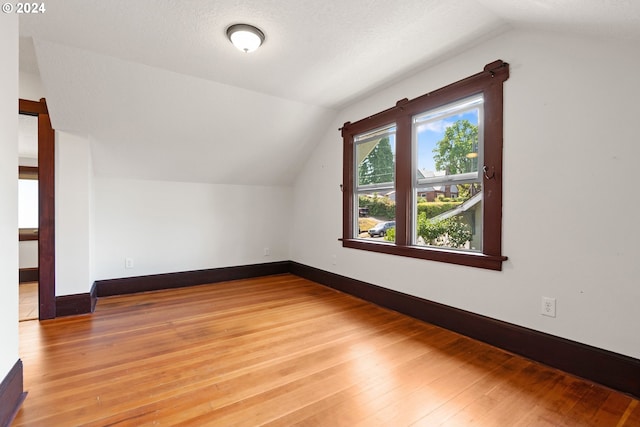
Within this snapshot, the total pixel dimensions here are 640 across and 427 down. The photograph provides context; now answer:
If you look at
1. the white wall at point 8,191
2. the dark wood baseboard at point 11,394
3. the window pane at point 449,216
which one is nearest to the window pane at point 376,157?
the window pane at point 449,216

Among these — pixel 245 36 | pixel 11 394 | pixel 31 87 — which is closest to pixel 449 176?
pixel 245 36

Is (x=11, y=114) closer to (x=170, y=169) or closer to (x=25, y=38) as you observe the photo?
(x=25, y=38)

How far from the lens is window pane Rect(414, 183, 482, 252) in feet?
8.11

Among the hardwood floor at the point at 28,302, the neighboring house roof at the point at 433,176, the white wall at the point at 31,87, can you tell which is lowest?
the hardwood floor at the point at 28,302

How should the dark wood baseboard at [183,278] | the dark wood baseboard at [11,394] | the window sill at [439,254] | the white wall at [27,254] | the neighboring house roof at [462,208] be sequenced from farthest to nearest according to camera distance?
1. the white wall at [27,254]
2. the dark wood baseboard at [183,278]
3. the neighboring house roof at [462,208]
4. the window sill at [439,254]
5. the dark wood baseboard at [11,394]

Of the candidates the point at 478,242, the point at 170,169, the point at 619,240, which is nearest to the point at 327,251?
the point at 478,242

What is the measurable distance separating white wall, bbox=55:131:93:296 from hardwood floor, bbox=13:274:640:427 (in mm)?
426

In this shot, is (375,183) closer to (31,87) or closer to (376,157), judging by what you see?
(376,157)

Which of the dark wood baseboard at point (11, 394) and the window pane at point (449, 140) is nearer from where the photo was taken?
the dark wood baseboard at point (11, 394)

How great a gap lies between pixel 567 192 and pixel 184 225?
4.22 meters

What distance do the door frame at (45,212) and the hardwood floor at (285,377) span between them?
24 cm

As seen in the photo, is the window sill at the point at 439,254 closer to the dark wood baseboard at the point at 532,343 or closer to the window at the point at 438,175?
the window at the point at 438,175

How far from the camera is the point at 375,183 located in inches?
137

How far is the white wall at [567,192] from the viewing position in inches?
66.7
